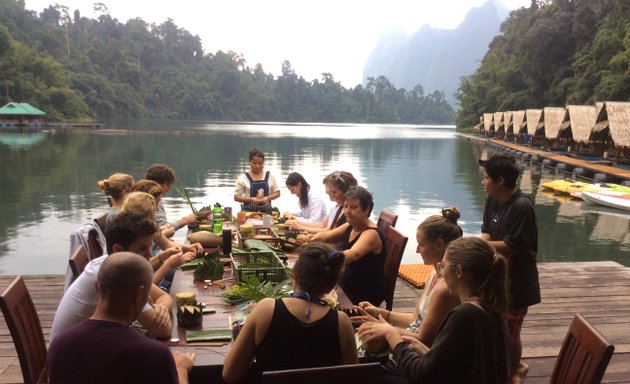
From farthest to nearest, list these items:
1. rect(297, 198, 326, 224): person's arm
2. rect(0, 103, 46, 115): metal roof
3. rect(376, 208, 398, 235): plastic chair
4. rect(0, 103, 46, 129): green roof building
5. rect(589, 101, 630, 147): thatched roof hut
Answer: rect(0, 103, 46, 129): green roof building → rect(0, 103, 46, 115): metal roof → rect(589, 101, 630, 147): thatched roof hut → rect(297, 198, 326, 224): person's arm → rect(376, 208, 398, 235): plastic chair

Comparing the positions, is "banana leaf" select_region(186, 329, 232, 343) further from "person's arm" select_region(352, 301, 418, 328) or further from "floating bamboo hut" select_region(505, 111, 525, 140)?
"floating bamboo hut" select_region(505, 111, 525, 140)

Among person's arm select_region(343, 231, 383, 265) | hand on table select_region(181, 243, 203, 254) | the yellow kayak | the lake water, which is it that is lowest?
the lake water

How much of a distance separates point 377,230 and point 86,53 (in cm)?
8723

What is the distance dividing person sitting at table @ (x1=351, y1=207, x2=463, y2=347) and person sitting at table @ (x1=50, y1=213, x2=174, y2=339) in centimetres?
92

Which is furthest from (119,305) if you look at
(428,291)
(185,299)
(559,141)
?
(559,141)

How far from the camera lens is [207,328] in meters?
2.42

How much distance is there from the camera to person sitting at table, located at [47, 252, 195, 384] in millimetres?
1624

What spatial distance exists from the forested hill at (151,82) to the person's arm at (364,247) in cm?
5331

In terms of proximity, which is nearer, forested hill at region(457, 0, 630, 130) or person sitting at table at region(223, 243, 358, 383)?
person sitting at table at region(223, 243, 358, 383)

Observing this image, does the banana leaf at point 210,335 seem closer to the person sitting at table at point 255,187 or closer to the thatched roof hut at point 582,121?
the person sitting at table at point 255,187

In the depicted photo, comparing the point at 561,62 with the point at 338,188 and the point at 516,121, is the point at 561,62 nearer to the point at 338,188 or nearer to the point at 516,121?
the point at 516,121

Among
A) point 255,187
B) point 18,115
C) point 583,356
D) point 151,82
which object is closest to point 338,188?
point 255,187

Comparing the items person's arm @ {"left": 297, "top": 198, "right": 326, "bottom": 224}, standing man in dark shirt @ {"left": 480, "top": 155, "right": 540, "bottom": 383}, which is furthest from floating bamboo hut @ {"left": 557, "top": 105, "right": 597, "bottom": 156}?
standing man in dark shirt @ {"left": 480, "top": 155, "right": 540, "bottom": 383}

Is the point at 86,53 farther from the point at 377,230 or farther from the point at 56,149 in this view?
the point at 377,230
